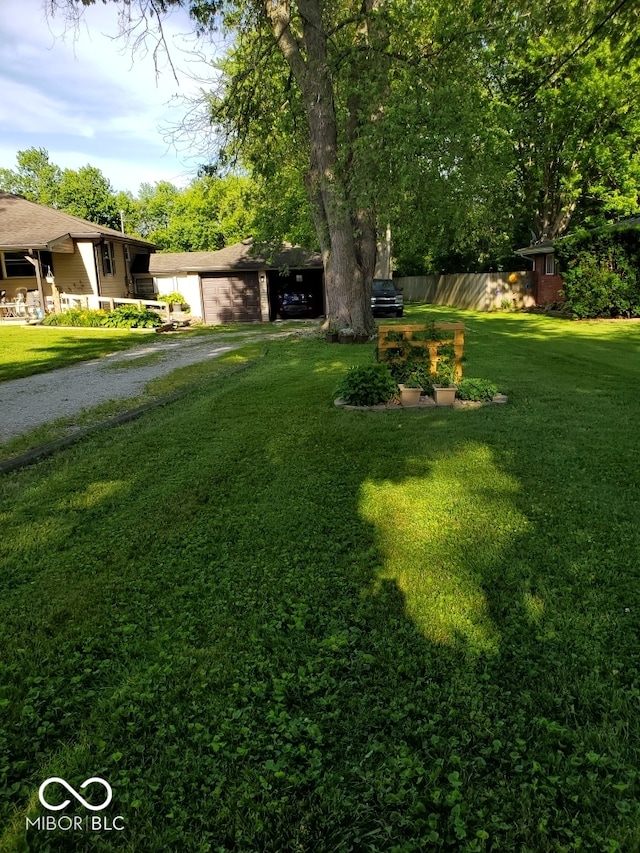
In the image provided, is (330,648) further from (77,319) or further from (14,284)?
(14,284)

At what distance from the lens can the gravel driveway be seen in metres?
7.57

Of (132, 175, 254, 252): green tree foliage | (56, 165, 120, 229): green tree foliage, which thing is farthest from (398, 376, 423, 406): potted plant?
(56, 165, 120, 229): green tree foliage

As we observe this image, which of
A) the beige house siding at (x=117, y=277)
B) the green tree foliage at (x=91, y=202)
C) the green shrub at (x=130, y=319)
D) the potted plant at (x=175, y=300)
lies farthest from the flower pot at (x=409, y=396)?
the green tree foliage at (x=91, y=202)

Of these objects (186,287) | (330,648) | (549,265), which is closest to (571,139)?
(549,265)

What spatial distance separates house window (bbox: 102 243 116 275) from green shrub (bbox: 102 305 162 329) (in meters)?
6.31

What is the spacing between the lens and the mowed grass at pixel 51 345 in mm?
12156

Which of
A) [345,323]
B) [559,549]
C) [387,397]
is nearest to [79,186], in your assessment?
[345,323]

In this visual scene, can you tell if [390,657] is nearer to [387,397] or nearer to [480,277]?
[387,397]

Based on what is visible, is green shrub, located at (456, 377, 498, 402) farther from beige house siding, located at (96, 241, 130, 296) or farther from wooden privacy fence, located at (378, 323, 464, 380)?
beige house siding, located at (96, 241, 130, 296)

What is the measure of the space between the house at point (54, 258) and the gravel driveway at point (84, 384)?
10975 millimetres

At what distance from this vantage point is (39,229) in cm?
2436

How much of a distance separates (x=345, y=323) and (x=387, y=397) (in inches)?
300

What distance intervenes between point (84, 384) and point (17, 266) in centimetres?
1908

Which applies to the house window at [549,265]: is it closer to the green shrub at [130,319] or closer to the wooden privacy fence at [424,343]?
the green shrub at [130,319]
